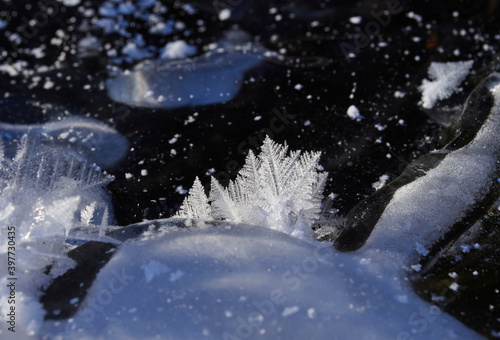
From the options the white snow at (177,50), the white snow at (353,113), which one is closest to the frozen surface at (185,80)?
the white snow at (177,50)

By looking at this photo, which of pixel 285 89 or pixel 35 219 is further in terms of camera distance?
pixel 285 89

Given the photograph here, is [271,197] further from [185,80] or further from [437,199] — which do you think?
[185,80]

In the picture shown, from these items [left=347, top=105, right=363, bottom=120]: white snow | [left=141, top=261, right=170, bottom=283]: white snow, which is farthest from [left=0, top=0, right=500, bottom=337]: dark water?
[left=141, top=261, right=170, bottom=283]: white snow

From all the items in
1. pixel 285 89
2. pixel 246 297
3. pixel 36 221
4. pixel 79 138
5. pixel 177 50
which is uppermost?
pixel 177 50

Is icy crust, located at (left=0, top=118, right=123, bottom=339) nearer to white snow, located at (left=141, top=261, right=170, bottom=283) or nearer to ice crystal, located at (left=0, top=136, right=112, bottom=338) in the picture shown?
ice crystal, located at (left=0, top=136, right=112, bottom=338)

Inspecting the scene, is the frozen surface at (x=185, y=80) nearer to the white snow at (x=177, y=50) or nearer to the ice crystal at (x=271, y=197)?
the white snow at (x=177, y=50)

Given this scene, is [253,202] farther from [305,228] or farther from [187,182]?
[187,182]

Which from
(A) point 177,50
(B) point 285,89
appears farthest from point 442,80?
(A) point 177,50
